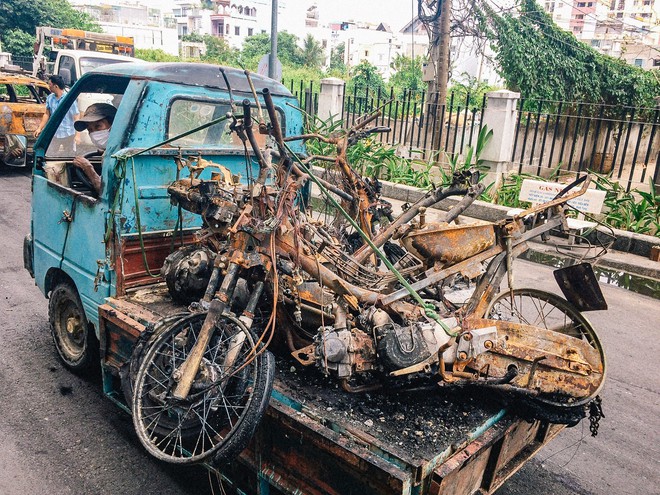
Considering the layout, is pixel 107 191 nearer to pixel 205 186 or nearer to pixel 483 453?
pixel 205 186

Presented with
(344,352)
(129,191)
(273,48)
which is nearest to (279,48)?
(273,48)

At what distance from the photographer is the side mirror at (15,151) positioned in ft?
38.9

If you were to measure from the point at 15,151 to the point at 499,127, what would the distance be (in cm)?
1010

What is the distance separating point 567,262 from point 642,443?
4.51 metres

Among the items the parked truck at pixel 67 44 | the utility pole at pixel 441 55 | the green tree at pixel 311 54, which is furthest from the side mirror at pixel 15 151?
the green tree at pixel 311 54

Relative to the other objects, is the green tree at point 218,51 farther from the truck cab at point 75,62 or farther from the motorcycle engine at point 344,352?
the motorcycle engine at point 344,352

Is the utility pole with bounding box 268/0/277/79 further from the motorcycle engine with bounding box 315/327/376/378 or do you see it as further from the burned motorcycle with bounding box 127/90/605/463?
the motorcycle engine with bounding box 315/327/376/378

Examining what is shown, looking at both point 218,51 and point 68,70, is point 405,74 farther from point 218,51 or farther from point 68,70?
point 68,70

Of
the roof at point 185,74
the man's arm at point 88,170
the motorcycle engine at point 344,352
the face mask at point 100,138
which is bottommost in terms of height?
the motorcycle engine at point 344,352

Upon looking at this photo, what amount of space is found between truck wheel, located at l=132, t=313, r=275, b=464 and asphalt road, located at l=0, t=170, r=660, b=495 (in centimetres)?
48

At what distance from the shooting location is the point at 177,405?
2842 mm

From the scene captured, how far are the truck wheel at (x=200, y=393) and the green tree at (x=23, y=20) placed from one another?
105 ft

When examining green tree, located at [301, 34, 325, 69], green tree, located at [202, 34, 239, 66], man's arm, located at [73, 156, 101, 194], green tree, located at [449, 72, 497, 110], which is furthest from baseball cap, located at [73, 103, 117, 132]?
green tree, located at [301, 34, 325, 69]

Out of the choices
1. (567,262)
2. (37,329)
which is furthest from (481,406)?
(567,262)
